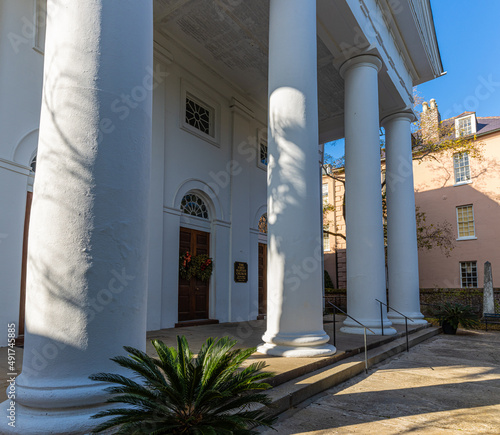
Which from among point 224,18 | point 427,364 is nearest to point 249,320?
point 427,364

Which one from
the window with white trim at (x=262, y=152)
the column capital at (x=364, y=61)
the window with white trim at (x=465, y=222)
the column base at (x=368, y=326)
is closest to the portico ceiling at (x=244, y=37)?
the column capital at (x=364, y=61)

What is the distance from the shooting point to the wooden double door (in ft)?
34.9

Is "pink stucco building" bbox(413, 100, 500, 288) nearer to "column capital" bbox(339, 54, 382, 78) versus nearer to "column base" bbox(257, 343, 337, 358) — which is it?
"column capital" bbox(339, 54, 382, 78)

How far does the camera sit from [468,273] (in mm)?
23625

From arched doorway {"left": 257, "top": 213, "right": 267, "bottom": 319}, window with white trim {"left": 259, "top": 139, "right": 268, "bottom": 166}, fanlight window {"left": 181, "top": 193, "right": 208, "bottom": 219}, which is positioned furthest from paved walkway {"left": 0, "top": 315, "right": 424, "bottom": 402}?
window with white trim {"left": 259, "top": 139, "right": 268, "bottom": 166}

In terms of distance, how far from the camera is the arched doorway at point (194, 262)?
10664mm

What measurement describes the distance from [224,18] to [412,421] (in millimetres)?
9402

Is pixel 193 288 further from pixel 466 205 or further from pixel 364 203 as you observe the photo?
pixel 466 205

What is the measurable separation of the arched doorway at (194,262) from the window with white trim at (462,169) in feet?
62.1

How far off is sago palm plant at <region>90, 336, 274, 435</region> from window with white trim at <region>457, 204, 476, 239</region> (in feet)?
80.1
